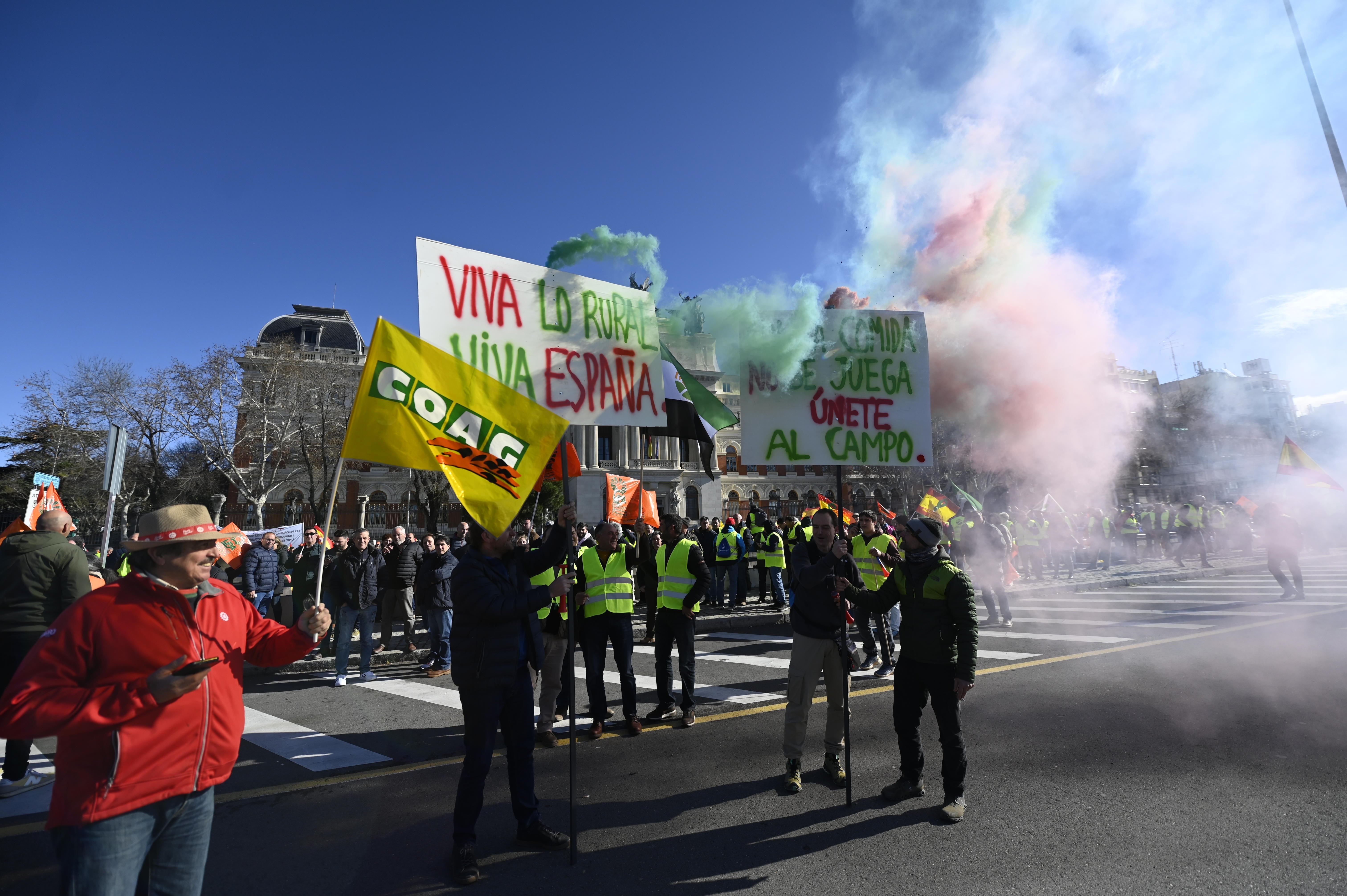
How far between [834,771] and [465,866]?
7.82 ft

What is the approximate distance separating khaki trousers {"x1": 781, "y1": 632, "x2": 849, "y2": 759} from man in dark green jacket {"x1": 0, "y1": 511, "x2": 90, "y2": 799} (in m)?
5.05

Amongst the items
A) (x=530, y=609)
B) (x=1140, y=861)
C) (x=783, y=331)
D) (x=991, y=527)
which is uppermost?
(x=783, y=331)

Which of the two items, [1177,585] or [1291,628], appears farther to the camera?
[1177,585]

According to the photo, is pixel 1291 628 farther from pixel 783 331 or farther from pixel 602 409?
pixel 602 409

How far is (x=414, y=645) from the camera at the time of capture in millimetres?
11109

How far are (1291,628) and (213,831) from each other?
12441 mm

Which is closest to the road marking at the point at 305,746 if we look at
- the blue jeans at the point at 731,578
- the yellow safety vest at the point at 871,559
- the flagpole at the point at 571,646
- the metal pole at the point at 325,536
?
the flagpole at the point at 571,646

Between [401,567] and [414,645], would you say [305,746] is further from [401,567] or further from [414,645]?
[414,645]

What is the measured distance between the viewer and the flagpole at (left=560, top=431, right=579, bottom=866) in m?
3.46

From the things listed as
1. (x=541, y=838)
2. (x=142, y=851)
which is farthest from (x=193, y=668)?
(x=541, y=838)

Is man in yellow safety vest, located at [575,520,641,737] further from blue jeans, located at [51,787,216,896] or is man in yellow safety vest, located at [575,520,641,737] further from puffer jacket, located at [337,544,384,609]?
blue jeans, located at [51,787,216,896]

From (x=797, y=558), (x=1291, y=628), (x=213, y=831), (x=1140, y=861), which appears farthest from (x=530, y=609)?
(x=1291, y=628)

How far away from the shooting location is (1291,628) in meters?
9.24

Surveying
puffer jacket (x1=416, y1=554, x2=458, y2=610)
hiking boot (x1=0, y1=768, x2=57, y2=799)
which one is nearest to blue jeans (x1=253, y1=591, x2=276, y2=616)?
puffer jacket (x1=416, y1=554, x2=458, y2=610)
